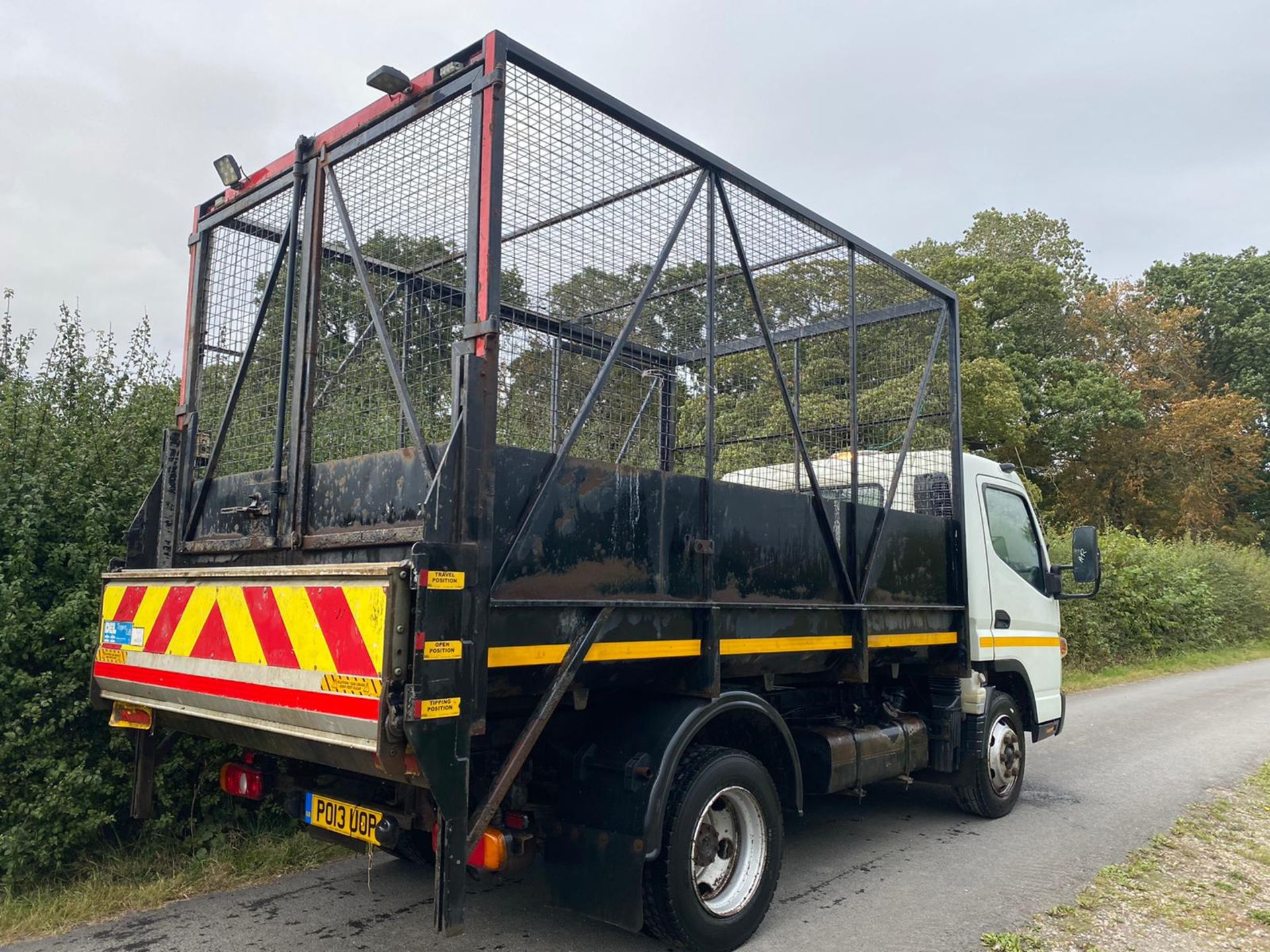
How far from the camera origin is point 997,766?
638 centimetres

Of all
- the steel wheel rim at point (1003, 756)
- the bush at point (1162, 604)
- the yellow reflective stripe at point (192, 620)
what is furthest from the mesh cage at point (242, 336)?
the bush at point (1162, 604)

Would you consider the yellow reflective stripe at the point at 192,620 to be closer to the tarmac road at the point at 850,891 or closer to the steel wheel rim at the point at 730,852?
the tarmac road at the point at 850,891

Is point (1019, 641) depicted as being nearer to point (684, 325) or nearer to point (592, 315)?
point (684, 325)

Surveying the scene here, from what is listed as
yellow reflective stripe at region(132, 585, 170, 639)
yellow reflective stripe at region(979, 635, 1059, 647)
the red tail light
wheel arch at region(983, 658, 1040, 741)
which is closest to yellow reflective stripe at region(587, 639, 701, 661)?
the red tail light

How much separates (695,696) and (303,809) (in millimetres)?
1700

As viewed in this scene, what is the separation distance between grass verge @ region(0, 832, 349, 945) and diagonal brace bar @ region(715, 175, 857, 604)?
322cm

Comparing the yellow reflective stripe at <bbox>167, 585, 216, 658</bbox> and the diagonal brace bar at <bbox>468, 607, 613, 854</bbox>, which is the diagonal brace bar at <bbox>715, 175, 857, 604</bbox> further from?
the yellow reflective stripe at <bbox>167, 585, 216, 658</bbox>

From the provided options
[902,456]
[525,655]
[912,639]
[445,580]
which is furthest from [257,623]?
[902,456]

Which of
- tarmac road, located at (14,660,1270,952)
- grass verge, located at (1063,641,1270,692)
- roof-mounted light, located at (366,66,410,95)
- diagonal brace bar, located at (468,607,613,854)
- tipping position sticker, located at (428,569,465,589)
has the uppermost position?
roof-mounted light, located at (366,66,410,95)

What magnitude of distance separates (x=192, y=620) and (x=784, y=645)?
8.72ft

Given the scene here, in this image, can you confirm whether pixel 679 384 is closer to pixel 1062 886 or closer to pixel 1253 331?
pixel 1062 886

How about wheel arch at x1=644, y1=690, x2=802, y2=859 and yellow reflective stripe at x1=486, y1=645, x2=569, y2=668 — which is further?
wheel arch at x1=644, y1=690, x2=802, y2=859

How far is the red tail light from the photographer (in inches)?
164

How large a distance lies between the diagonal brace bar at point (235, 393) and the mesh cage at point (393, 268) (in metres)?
0.27
